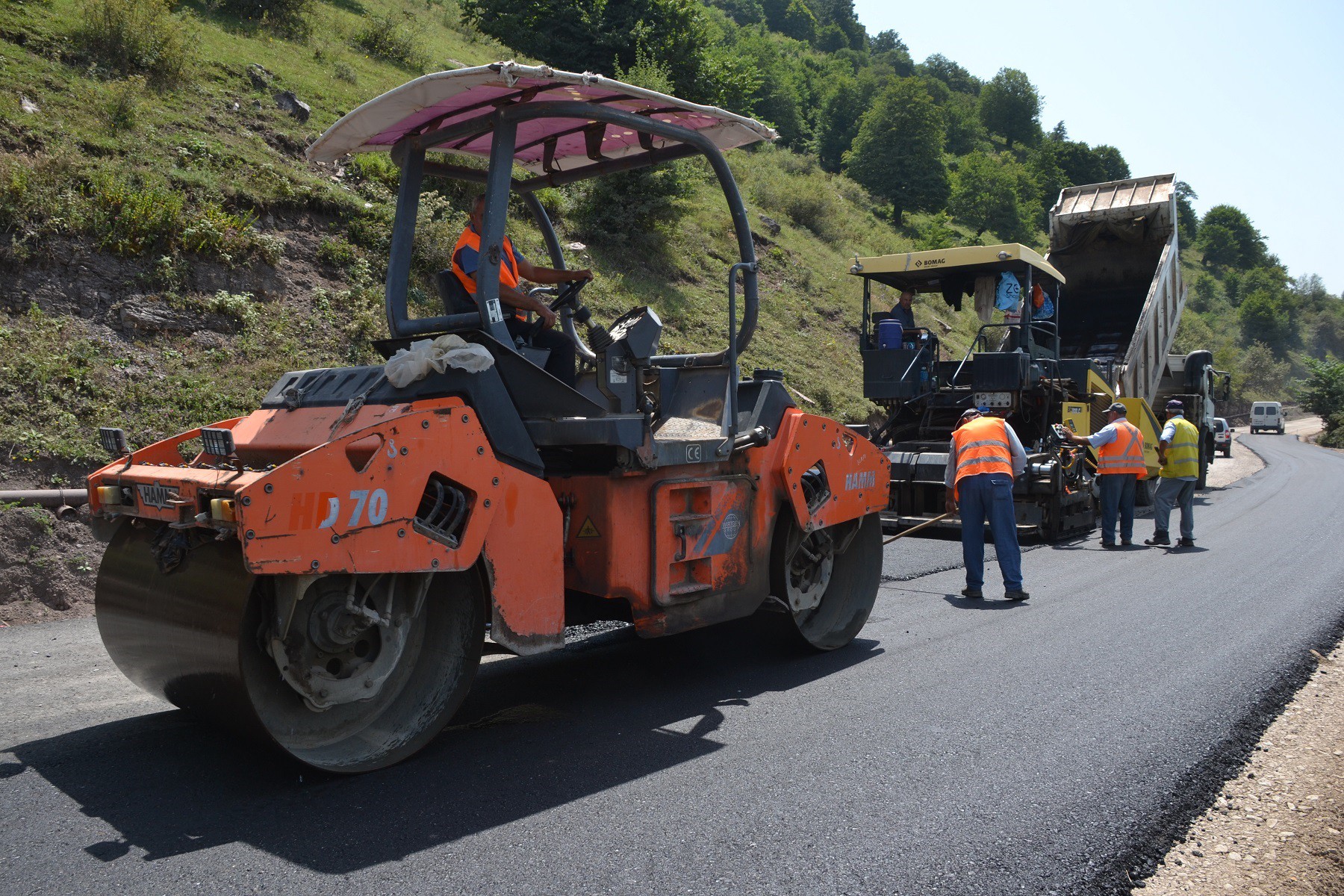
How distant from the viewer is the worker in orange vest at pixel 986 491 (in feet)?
24.0

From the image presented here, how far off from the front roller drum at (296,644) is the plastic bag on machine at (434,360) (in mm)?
719

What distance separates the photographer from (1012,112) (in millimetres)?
102250

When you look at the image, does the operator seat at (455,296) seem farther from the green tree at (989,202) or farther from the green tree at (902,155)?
the green tree at (989,202)

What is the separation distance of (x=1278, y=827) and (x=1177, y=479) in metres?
8.04

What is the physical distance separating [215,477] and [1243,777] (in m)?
3.80

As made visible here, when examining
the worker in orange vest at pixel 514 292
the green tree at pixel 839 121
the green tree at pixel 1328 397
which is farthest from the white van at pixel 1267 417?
the worker in orange vest at pixel 514 292

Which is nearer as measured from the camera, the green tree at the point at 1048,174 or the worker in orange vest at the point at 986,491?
the worker in orange vest at the point at 986,491

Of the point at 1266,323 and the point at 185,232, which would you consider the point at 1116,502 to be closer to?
the point at 185,232

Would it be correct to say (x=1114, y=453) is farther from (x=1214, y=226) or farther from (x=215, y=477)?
(x=1214, y=226)

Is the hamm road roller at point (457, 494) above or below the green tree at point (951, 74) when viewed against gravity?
below

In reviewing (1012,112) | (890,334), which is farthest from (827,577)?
(1012,112)

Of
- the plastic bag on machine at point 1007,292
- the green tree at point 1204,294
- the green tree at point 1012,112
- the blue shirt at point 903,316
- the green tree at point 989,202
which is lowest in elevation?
the blue shirt at point 903,316

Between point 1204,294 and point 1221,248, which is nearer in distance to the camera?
point 1204,294

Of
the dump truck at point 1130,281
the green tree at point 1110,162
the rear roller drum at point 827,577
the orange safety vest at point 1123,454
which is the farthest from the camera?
the green tree at point 1110,162
